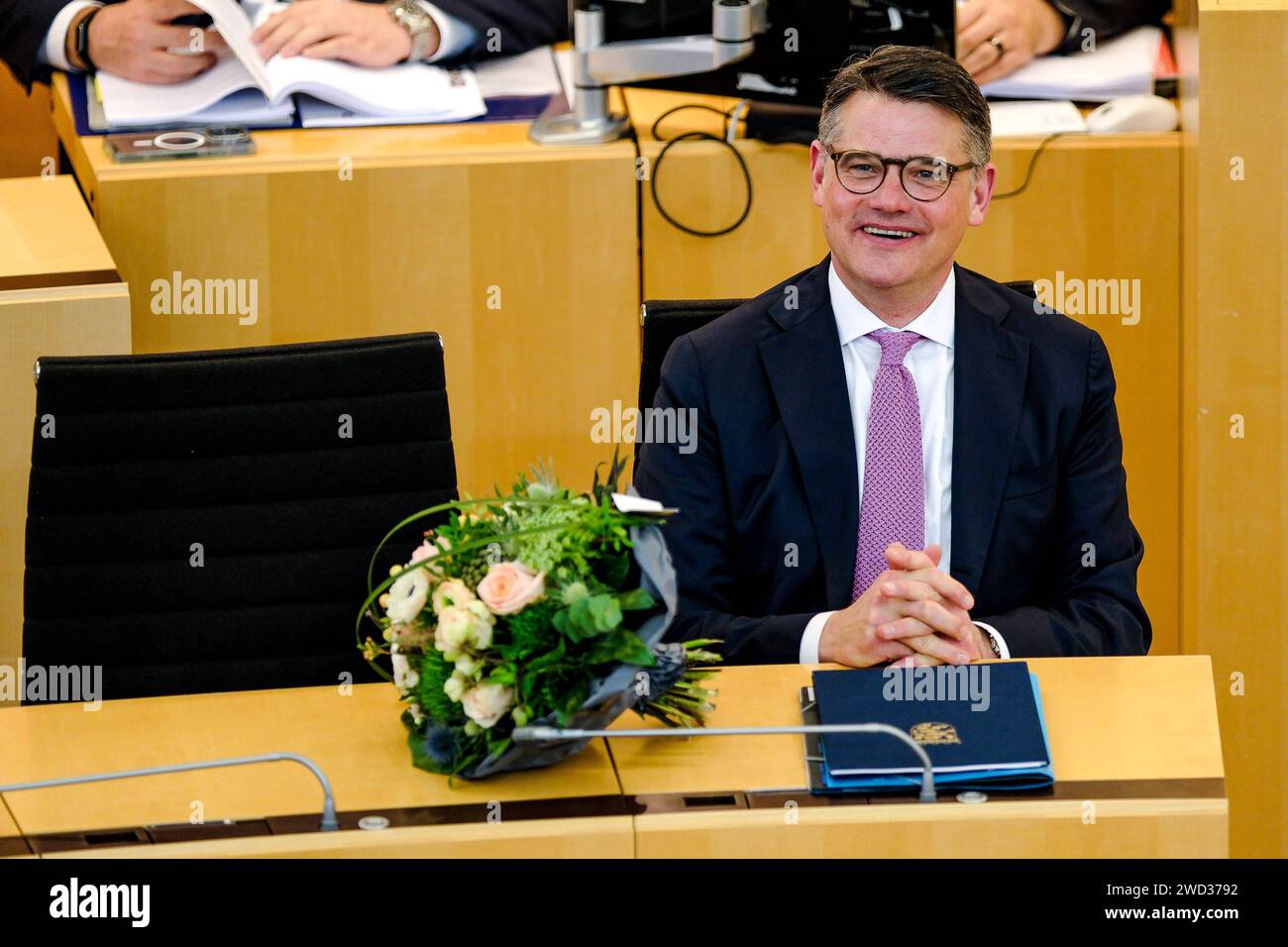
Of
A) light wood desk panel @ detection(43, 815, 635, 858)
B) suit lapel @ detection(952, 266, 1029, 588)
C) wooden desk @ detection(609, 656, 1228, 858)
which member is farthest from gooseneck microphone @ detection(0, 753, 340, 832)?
suit lapel @ detection(952, 266, 1029, 588)

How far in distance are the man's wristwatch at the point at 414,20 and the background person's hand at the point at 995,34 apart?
959 millimetres

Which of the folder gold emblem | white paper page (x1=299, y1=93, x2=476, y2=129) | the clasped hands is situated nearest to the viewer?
the folder gold emblem

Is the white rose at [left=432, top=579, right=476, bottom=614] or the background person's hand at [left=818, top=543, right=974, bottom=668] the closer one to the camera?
the white rose at [left=432, top=579, right=476, bottom=614]

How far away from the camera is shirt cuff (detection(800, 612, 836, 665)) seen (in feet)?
7.07

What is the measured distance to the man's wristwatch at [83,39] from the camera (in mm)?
3506

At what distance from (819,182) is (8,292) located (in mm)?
1207

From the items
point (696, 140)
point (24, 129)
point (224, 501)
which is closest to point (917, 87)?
point (224, 501)

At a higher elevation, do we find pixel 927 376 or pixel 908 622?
pixel 927 376

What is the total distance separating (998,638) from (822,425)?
34 centimetres

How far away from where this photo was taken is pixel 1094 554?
233 cm

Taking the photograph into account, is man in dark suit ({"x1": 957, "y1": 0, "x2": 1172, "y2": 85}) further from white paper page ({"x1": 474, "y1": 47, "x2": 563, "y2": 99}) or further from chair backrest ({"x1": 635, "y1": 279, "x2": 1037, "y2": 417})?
chair backrest ({"x1": 635, "y1": 279, "x2": 1037, "y2": 417})

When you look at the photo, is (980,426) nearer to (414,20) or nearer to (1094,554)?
(1094,554)

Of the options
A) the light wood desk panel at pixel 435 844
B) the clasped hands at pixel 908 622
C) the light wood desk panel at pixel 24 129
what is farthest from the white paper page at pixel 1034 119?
the light wood desk panel at pixel 24 129

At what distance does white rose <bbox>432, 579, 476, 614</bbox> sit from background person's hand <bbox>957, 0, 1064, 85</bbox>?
6.66ft
